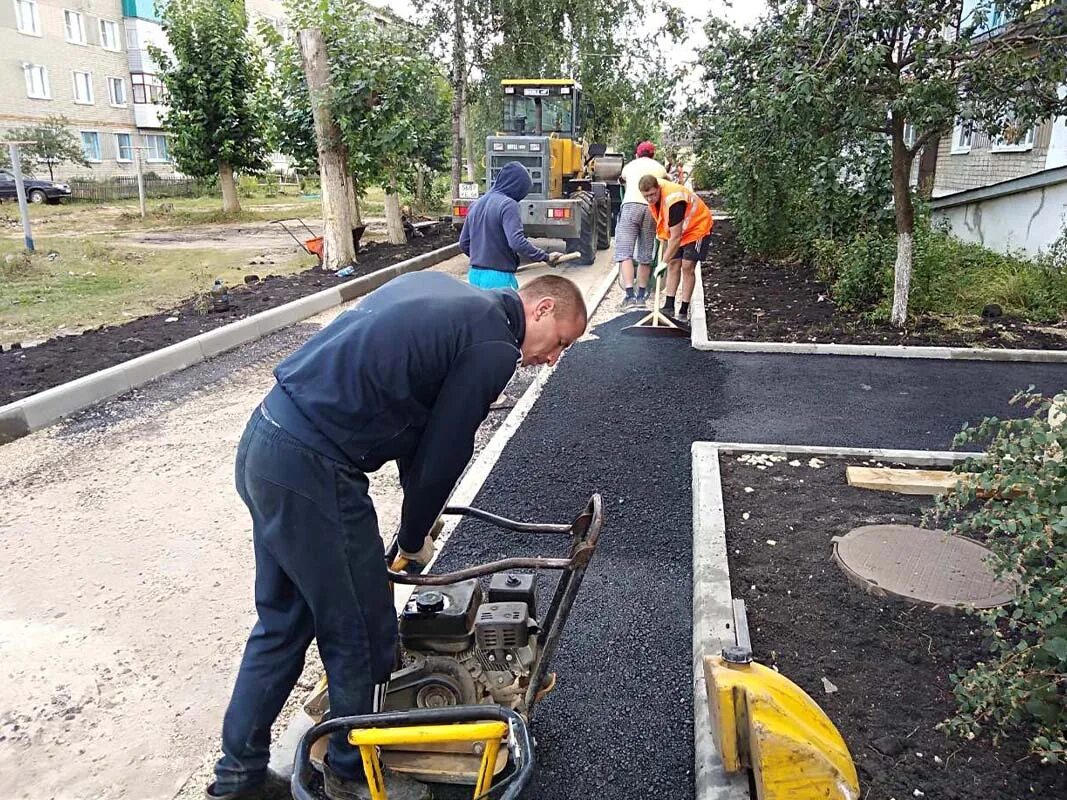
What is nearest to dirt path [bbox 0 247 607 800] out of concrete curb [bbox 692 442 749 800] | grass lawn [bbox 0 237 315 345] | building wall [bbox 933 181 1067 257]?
concrete curb [bbox 692 442 749 800]

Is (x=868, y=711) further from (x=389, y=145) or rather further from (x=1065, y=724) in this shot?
(x=389, y=145)

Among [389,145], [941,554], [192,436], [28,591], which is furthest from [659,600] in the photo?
[389,145]

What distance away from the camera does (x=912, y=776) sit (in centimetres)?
243

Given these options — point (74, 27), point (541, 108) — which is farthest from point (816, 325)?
point (74, 27)

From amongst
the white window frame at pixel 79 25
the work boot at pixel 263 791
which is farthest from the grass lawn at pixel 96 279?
the white window frame at pixel 79 25

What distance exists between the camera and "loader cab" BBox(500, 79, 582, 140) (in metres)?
16.1

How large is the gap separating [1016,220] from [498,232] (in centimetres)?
908

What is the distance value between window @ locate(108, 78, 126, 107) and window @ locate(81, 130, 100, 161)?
2.04 m

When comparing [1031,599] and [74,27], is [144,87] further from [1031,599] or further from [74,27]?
[1031,599]

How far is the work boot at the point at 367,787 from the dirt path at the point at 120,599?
581 millimetres

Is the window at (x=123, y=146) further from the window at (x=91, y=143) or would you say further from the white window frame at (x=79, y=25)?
the white window frame at (x=79, y=25)

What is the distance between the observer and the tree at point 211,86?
20.6 m

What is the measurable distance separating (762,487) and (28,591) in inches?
150

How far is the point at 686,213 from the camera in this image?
861 cm
